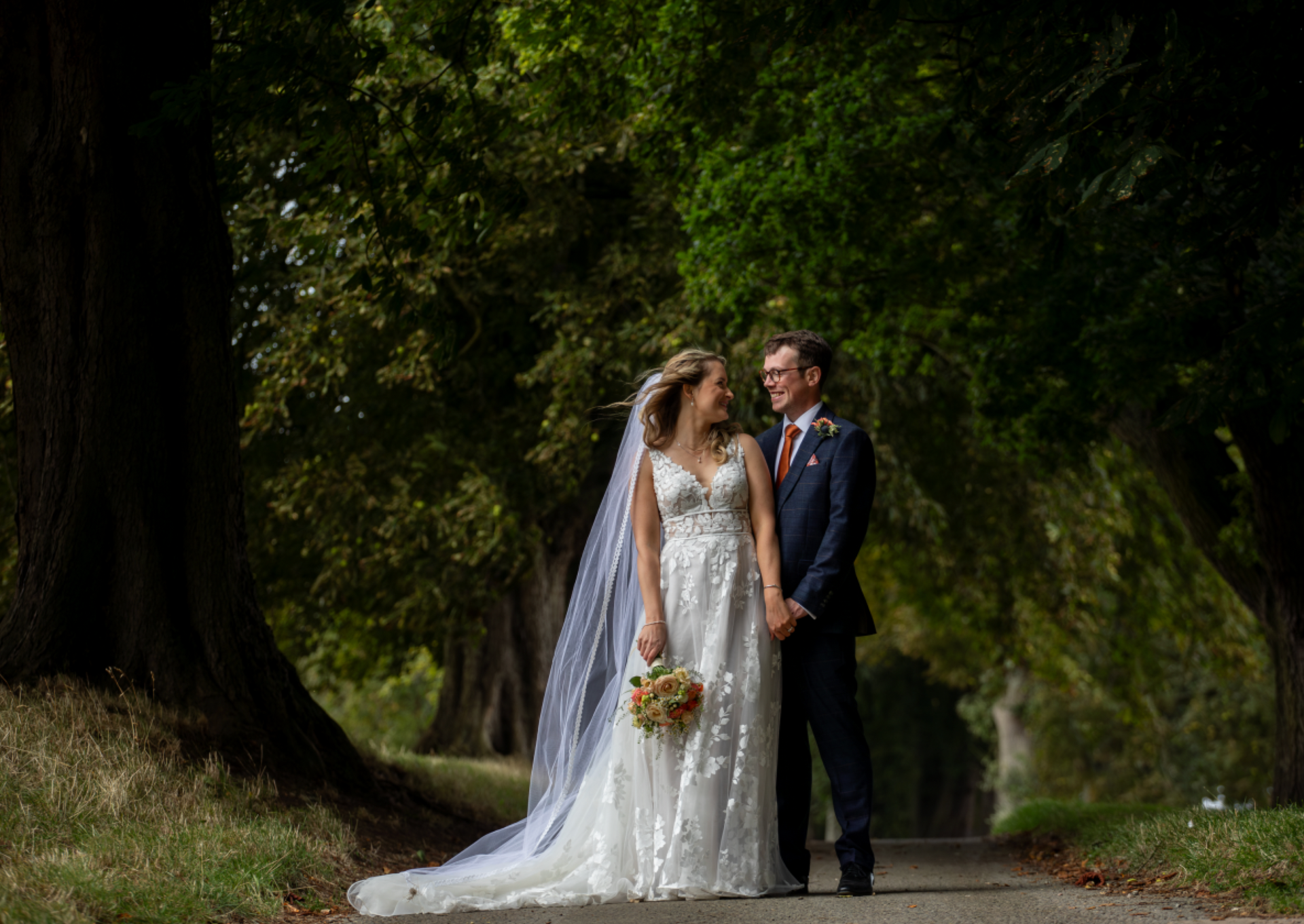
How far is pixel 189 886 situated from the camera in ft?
15.0

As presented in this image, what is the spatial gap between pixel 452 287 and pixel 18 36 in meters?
6.60

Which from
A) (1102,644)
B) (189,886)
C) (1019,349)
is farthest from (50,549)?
(1102,644)

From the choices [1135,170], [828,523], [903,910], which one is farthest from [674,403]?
[903,910]

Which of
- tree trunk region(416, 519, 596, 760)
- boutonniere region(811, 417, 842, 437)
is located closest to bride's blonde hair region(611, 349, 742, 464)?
boutonniere region(811, 417, 842, 437)

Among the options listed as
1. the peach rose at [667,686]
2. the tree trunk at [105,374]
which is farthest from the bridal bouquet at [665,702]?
the tree trunk at [105,374]

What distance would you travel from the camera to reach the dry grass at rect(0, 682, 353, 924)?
4.22 metres

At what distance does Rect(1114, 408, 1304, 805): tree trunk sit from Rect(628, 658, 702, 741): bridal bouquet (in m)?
4.66

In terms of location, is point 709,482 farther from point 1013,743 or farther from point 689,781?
point 1013,743

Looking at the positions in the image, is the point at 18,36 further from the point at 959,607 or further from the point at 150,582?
the point at 959,607

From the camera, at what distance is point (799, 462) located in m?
5.89

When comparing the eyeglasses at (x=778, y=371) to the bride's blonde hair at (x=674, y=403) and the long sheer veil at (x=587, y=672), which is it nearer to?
the bride's blonde hair at (x=674, y=403)

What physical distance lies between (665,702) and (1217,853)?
2.62 meters

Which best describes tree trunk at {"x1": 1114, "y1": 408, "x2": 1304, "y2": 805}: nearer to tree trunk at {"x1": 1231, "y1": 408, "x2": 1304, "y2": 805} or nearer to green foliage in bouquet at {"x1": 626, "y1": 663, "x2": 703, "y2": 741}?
tree trunk at {"x1": 1231, "y1": 408, "x2": 1304, "y2": 805}

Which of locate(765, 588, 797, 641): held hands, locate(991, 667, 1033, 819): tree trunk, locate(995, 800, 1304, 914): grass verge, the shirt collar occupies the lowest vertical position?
locate(991, 667, 1033, 819): tree trunk
